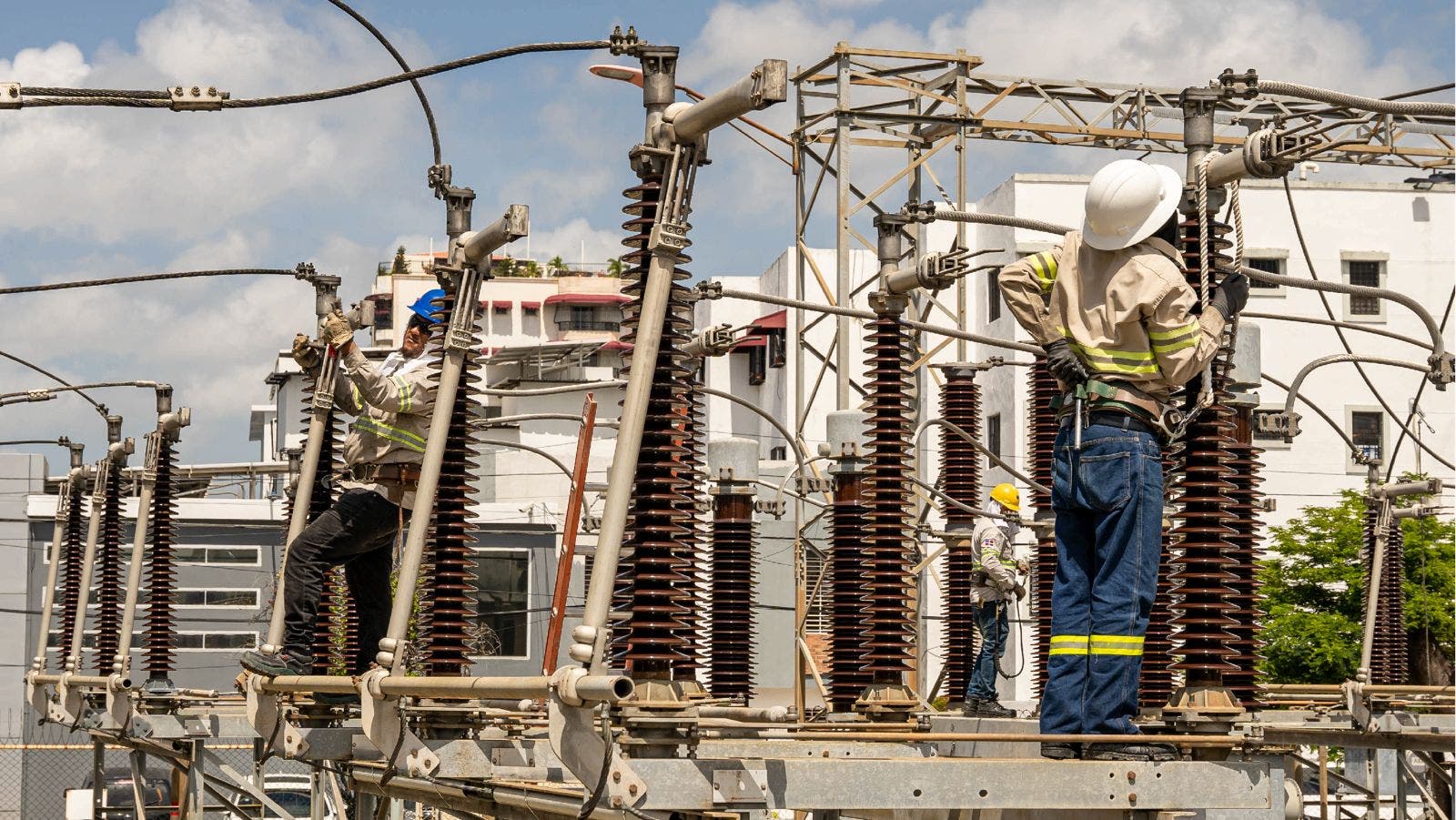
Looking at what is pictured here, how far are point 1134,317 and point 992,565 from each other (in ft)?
31.3

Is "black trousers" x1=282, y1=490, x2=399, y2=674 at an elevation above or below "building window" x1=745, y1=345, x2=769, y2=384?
below

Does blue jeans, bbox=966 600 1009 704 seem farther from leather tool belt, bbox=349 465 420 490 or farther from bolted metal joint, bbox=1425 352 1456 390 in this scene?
leather tool belt, bbox=349 465 420 490

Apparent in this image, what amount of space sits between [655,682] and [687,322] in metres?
1.51

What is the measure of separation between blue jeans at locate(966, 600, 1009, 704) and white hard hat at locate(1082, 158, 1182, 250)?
905 cm

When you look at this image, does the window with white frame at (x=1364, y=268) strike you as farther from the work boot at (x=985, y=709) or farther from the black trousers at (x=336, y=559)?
the black trousers at (x=336, y=559)

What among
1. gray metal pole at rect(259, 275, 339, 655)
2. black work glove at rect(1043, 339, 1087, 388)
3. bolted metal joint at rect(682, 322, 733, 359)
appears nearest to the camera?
black work glove at rect(1043, 339, 1087, 388)

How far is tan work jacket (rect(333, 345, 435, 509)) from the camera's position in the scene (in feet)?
39.5

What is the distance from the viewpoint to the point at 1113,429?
26.2 feet

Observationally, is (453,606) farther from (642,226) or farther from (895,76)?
(895,76)

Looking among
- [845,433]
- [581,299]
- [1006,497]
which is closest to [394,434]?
[845,433]

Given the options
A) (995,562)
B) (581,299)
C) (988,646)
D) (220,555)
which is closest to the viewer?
(988,646)

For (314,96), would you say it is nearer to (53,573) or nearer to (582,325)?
(53,573)

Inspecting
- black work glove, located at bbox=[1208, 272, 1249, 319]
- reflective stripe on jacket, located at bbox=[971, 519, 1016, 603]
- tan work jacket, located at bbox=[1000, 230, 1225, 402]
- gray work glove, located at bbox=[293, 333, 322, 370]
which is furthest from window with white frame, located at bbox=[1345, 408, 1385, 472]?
tan work jacket, located at bbox=[1000, 230, 1225, 402]

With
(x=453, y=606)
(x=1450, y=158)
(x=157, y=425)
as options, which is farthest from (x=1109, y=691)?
(x=1450, y=158)
